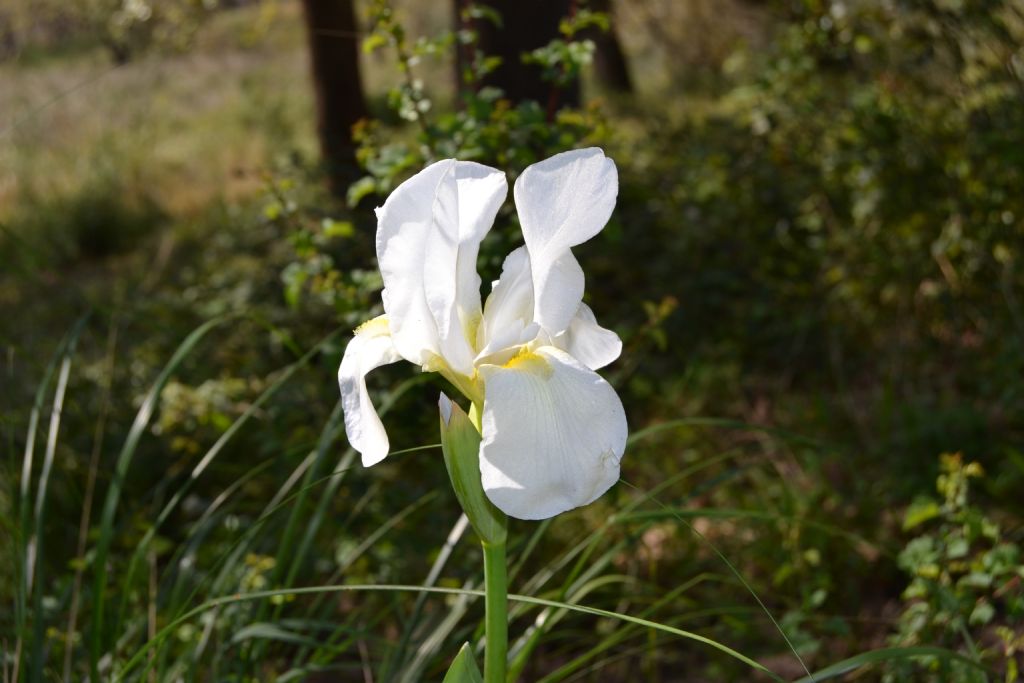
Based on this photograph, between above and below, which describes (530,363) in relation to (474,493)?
above

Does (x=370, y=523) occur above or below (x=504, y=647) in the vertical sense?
Result: below

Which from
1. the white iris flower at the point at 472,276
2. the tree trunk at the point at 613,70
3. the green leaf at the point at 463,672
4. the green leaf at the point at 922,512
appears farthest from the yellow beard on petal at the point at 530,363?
the tree trunk at the point at 613,70

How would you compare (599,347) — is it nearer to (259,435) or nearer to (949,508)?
(949,508)

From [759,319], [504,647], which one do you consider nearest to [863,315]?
[759,319]

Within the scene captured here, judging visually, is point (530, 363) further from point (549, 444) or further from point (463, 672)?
point (463, 672)

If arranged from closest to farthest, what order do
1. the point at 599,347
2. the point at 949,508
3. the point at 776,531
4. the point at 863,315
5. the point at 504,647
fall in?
the point at 504,647
the point at 599,347
the point at 949,508
the point at 776,531
the point at 863,315

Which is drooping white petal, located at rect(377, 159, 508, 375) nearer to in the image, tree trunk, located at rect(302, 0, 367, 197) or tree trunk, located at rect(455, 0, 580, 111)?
tree trunk, located at rect(455, 0, 580, 111)

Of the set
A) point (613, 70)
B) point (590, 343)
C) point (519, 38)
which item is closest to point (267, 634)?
point (590, 343)
